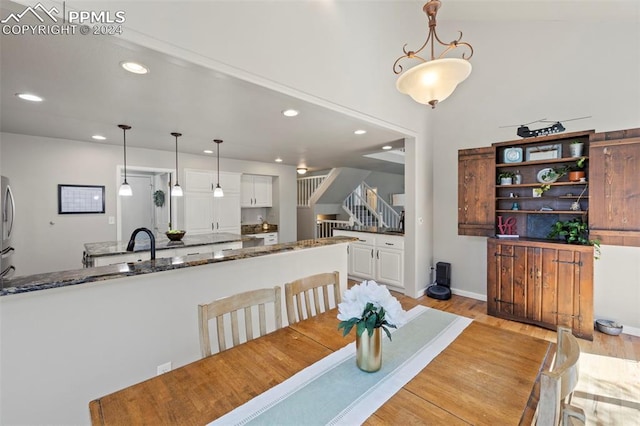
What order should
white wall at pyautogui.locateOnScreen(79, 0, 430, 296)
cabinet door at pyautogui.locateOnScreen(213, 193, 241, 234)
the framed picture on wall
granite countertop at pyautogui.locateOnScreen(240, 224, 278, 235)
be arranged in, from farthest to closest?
granite countertop at pyautogui.locateOnScreen(240, 224, 278, 235)
cabinet door at pyautogui.locateOnScreen(213, 193, 241, 234)
the framed picture on wall
white wall at pyautogui.locateOnScreen(79, 0, 430, 296)

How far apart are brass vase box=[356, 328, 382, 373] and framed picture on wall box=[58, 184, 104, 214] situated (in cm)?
478

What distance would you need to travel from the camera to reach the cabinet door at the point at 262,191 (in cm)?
642

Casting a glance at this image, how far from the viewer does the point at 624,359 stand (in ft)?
8.30

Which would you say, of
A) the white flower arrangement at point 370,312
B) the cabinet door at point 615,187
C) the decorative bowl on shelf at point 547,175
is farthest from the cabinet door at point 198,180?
the cabinet door at point 615,187

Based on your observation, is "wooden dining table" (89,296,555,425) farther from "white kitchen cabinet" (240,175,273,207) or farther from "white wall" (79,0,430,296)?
"white kitchen cabinet" (240,175,273,207)

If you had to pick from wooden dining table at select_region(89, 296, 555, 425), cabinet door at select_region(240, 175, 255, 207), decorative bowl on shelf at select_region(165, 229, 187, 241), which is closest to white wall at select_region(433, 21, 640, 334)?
wooden dining table at select_region(89, 296, 555, 425)

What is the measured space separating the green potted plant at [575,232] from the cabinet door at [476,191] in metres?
0.66

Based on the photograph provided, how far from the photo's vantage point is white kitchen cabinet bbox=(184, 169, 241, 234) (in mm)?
5141

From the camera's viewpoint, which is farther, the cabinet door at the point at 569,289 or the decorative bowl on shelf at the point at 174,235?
the decorative bowl on shelf at the point at 174,235

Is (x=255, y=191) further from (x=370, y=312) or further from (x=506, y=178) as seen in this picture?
(x=370, y=312)

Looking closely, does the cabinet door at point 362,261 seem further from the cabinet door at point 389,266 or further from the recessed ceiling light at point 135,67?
the recessed ceiling light at point 135,67

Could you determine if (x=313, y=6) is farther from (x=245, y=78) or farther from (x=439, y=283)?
(x=439, y=283)

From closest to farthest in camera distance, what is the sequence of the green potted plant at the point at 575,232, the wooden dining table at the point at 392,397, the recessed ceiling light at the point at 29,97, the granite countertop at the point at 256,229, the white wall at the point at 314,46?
1. the wooden dining table at the point at 392,397
2. the white wall at the point at 314,46
3. the recessed ceiling light at the point at 29,97
4. the green potted plant at the point at 575,232
5. the granite countertop at the point at 256,229

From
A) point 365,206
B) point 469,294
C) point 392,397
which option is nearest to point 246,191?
point 365,206
